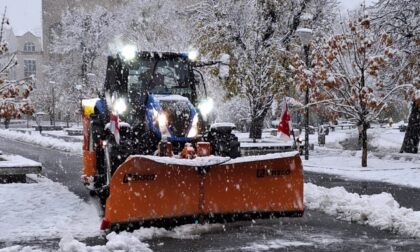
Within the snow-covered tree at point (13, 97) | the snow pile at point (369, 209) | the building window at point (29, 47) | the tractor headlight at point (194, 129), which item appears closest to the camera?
the snow pile at point (369, 209)

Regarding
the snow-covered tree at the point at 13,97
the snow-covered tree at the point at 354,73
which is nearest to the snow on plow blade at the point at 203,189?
the snow-covered tree at the point at 354,73

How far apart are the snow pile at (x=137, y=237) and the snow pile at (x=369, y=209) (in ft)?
6.97

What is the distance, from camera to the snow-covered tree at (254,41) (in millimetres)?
23641

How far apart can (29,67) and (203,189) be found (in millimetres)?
81395

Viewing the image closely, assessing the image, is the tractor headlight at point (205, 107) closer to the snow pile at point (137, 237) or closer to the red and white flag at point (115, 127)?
the red and white flag at point (115, 127)

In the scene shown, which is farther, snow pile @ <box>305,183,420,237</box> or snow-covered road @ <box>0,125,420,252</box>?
snow pile @ <box>305,183,420,237</box>

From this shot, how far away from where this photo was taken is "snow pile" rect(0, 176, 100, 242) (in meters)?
7.62

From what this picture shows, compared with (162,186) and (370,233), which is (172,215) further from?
(370,233)

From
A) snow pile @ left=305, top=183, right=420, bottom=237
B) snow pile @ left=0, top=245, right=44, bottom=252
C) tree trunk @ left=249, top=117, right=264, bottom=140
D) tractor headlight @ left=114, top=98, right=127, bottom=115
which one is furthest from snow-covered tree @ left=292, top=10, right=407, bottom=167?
snow pile @ left=0, top=245, right=44, bottom=252

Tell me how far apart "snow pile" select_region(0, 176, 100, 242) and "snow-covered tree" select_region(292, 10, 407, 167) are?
26.5 ft

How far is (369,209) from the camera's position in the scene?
337 inches

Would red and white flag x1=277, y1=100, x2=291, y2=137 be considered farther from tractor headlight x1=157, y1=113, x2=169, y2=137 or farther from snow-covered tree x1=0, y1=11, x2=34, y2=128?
snow-covered tree x1=0, y1=11, x2=34, y2=128

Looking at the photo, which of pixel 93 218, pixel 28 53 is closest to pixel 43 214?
pixel 93 218

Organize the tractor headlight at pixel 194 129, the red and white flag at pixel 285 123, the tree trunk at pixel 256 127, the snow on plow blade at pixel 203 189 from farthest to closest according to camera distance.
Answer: the tree trunk at pixel 256 127, the red and white flag at pixel 285 123, the tractor headlight at pixel 194 129, the snow on plow blade at pixel 203 189
